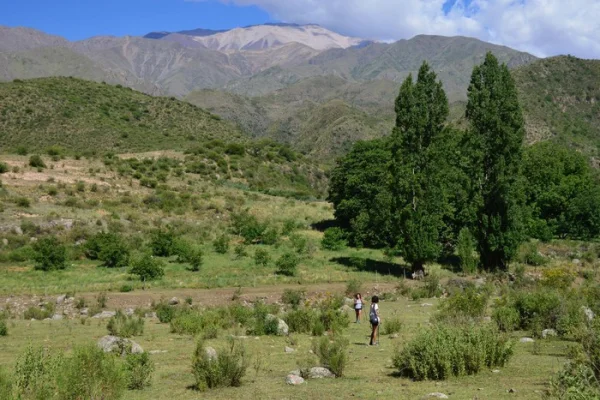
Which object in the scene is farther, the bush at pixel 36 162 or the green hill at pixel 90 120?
the green hill at pixel 90 120

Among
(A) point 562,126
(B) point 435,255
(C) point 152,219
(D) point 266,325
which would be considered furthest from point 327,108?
(D) point 266,325

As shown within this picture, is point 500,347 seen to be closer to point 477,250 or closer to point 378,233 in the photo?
point 477,250

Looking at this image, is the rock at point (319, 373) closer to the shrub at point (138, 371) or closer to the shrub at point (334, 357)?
the shrub at point (334, 357)

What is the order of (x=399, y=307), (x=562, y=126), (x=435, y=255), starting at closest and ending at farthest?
1. (x=399, y=307)
2. (x=435, y=255)
3. (x=562, y=126)

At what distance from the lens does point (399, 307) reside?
24.5 meters

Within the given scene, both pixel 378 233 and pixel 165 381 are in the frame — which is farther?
pixel 378 233

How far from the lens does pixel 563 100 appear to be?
109125 mm

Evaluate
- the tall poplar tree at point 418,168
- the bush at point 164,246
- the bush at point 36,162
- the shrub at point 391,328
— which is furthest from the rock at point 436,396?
the bush at point 36,162

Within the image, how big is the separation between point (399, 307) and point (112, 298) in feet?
42.8

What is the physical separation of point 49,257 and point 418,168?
72.0 feet

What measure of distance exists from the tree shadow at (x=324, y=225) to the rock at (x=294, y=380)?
1566 inches

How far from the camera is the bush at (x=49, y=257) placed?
31.6 meters

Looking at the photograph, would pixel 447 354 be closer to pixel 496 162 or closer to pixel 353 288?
pixel 353 288

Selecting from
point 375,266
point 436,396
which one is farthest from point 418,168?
point 436,396
